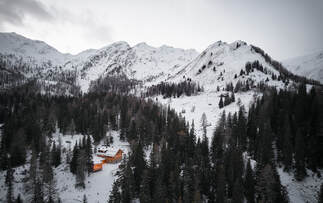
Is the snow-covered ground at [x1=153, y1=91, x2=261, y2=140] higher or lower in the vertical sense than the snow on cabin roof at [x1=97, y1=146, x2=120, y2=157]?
higher

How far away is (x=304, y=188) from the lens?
38906 mm

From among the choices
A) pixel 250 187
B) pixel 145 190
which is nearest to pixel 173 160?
pixel 145 190

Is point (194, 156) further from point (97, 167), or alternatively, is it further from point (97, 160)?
point (97, 160)

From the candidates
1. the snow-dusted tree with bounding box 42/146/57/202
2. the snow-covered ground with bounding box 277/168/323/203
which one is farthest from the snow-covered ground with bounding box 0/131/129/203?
the snow-covered ground with bounding box 277/168/323/203

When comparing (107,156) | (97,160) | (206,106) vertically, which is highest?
(206,106)

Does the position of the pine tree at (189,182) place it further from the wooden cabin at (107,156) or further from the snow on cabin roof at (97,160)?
the snow on cabin roof at (97,160)

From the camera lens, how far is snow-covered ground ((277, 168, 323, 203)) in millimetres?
37312

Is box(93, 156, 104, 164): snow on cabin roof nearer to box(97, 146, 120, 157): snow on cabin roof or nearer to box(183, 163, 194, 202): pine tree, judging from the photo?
box(97, 146, 120, 157): snow on cabin roof

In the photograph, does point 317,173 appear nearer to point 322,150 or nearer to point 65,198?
point 322,150

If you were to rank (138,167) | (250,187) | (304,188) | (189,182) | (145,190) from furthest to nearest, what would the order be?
(138,167)
(189,182)
(145,190)
(250,187)
(304,188)

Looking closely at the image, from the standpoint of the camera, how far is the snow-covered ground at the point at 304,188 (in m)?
37.3

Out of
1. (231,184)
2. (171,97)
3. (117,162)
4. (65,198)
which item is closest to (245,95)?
(171,97)

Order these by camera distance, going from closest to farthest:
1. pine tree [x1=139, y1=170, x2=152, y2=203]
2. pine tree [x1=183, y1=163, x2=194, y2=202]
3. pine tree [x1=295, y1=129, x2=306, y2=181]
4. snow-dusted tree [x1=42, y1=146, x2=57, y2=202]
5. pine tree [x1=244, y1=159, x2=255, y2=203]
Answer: pine tree [x1=139, y1=170, x2=152, y2=203]
pine tree [x1=244, y1=159, x2=255, y2=203]
pine tree [x1=295, y1=129, x2=306, y2=181]
pine tree [x1=183, y1=163, x2=194, y2=202]
snow-dusted tree [x1=42, y1=146, x2=57, y2=202]

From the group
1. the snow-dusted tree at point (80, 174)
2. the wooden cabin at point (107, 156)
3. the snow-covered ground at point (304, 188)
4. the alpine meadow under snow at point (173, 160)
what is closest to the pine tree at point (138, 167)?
the alpine meadow under snow at point (173, 160)
